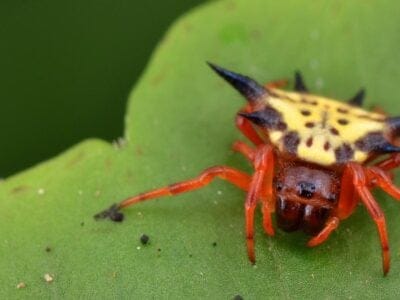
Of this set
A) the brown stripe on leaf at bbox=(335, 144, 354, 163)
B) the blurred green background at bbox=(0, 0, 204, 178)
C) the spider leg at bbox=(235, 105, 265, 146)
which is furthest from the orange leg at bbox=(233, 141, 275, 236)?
the blurred green background at bbox=(0, 0, 204, 178)

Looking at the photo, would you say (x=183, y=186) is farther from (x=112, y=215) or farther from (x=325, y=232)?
(x=325, y=232)

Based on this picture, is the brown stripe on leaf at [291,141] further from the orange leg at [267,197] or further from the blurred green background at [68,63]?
the blurred green background at [68,63]

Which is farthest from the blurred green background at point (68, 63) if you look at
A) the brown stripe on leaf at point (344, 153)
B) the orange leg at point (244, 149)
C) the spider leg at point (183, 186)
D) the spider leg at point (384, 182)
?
the spider leg at point (384, 182)

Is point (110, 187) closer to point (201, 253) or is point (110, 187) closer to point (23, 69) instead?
point (201, 253)

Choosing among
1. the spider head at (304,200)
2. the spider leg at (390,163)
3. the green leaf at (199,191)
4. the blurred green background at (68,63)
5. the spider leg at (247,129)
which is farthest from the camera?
the blurred green background at (68,63)

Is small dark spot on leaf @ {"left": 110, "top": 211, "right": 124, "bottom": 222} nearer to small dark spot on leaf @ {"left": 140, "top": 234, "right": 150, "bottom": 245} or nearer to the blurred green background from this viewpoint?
small dark spot on leaf @ {"left": 140, "top": 234, "right": 150, "bottom": 245}

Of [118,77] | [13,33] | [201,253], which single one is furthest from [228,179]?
[13,33]
